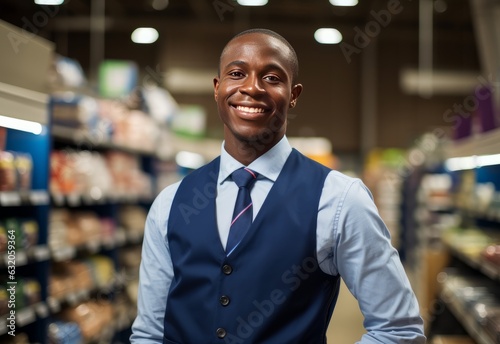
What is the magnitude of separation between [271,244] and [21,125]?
2.71m

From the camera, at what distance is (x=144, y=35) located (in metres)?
15.1

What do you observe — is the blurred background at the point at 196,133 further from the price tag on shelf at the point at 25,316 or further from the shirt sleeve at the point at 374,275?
the shirt sleeve at the point at 374,275

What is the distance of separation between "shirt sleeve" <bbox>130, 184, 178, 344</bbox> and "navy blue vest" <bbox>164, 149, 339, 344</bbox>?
84 millimetres

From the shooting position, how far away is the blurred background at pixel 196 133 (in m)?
4.13

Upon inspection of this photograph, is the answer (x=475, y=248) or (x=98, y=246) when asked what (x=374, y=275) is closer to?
(x=475, y=248)

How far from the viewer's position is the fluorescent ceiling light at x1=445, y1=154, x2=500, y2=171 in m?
4.79

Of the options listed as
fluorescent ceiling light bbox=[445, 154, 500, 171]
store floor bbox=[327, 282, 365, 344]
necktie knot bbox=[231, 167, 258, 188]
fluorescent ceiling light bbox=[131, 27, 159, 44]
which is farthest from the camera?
fluorescent ceiling light bbox=[131, 27, 159, 44]

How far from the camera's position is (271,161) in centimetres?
175

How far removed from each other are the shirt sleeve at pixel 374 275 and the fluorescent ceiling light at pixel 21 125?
2446mm

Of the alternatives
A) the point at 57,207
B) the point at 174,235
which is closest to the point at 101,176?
the point at 57,207

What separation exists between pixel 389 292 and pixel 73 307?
3.81 meters

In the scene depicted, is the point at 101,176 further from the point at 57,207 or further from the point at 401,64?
the point at 401,64

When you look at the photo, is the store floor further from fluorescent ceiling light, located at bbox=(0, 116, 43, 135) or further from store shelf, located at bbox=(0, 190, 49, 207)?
fluorescent ceiling light, located at bbox=(0, 116, 43, 135)

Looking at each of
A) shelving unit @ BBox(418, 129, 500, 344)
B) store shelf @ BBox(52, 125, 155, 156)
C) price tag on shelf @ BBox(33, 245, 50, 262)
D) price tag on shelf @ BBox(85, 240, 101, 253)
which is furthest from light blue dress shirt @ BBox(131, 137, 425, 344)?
price tag on shelf @ BBox(85, 240, 101, 253)
